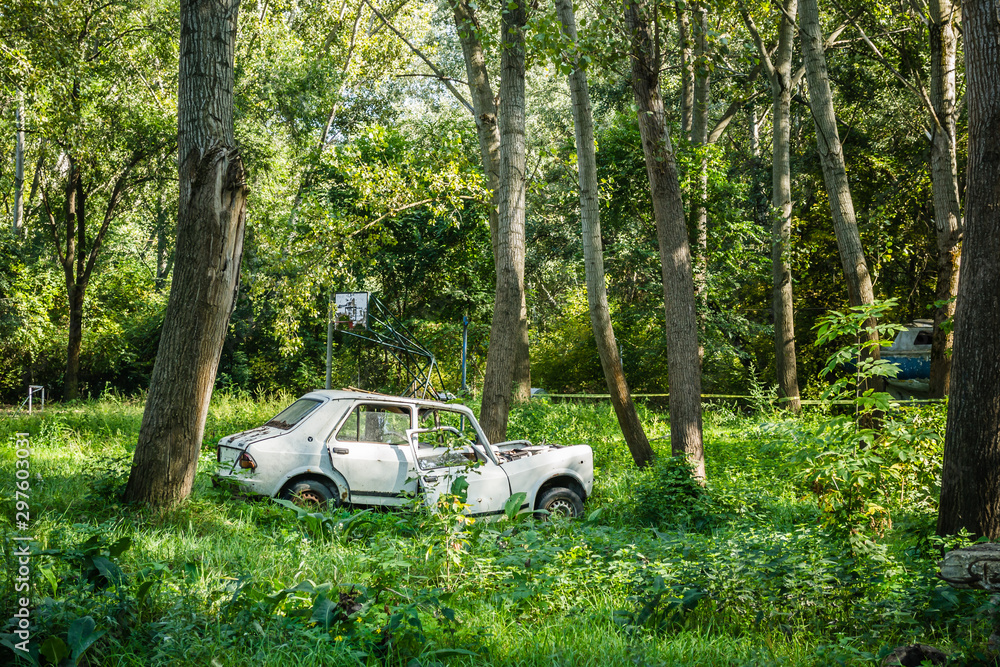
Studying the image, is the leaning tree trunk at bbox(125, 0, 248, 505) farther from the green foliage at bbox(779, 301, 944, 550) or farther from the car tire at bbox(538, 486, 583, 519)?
the green foliage at bbox(779, 301, 944, 550)

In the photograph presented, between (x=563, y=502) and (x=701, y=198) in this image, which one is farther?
(x=701, y=198)

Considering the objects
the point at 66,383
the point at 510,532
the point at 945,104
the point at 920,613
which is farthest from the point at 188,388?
the point at 66,383

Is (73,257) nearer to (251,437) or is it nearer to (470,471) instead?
(251,437)

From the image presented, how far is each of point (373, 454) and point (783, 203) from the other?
13.1 meters

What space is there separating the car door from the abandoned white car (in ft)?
0.03

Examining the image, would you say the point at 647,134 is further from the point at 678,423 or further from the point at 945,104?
the point at 945,104

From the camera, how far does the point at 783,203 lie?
651 inches

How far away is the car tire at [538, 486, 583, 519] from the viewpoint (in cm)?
791

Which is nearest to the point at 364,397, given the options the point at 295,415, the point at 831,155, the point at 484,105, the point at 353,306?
the point at 295,415

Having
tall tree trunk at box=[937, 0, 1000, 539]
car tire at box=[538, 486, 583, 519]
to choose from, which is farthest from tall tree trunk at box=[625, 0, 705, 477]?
tall tree trunk at box=[937, 0, 1000, 539]

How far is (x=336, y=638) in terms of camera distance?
11.6 feet

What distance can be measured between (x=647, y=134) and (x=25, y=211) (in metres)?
23.4

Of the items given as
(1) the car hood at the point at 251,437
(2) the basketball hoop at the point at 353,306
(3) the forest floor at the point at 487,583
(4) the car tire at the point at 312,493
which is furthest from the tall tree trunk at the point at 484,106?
(3) the forest floor at the point at 487,583

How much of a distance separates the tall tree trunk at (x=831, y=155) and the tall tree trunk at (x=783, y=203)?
4.51 m
